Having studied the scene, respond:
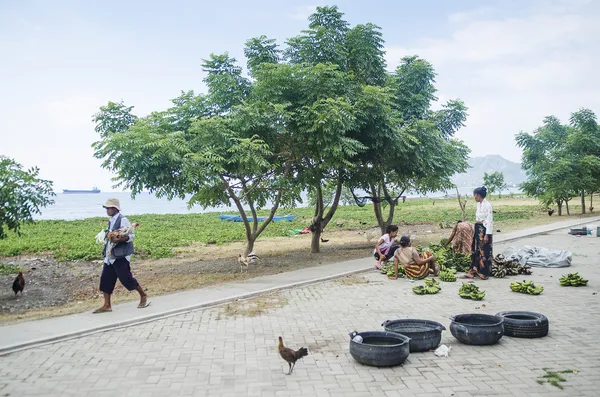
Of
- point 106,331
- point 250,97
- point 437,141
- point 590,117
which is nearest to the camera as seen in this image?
point 106,331

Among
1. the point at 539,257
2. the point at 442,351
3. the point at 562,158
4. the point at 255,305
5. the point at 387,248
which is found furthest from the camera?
the point at 562,158

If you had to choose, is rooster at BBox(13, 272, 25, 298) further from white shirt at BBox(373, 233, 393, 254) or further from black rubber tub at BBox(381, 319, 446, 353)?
white shirt at BBox(373, 233, 393, 254)

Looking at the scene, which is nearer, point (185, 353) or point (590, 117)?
point (185, 353)

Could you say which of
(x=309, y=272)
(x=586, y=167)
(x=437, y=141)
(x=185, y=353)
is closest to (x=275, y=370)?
(x=185, y=353)

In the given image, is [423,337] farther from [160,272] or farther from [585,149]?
[585,149]

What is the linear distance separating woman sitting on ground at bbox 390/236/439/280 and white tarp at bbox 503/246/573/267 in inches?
122

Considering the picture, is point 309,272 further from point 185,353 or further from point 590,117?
point 590,117

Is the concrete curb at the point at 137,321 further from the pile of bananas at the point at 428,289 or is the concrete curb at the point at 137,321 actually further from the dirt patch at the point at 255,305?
the pile of bananas at the point at 428,289

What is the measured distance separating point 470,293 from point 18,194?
30.2ft

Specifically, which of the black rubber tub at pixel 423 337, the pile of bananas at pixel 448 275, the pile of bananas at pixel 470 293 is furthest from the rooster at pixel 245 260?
the black rubber tub at pixel 423 337

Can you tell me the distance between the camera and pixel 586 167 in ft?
104

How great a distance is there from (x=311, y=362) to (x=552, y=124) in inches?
1413

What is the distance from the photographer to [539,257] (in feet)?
44.1

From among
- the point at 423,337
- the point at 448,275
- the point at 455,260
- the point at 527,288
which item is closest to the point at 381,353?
the point at 423,337
